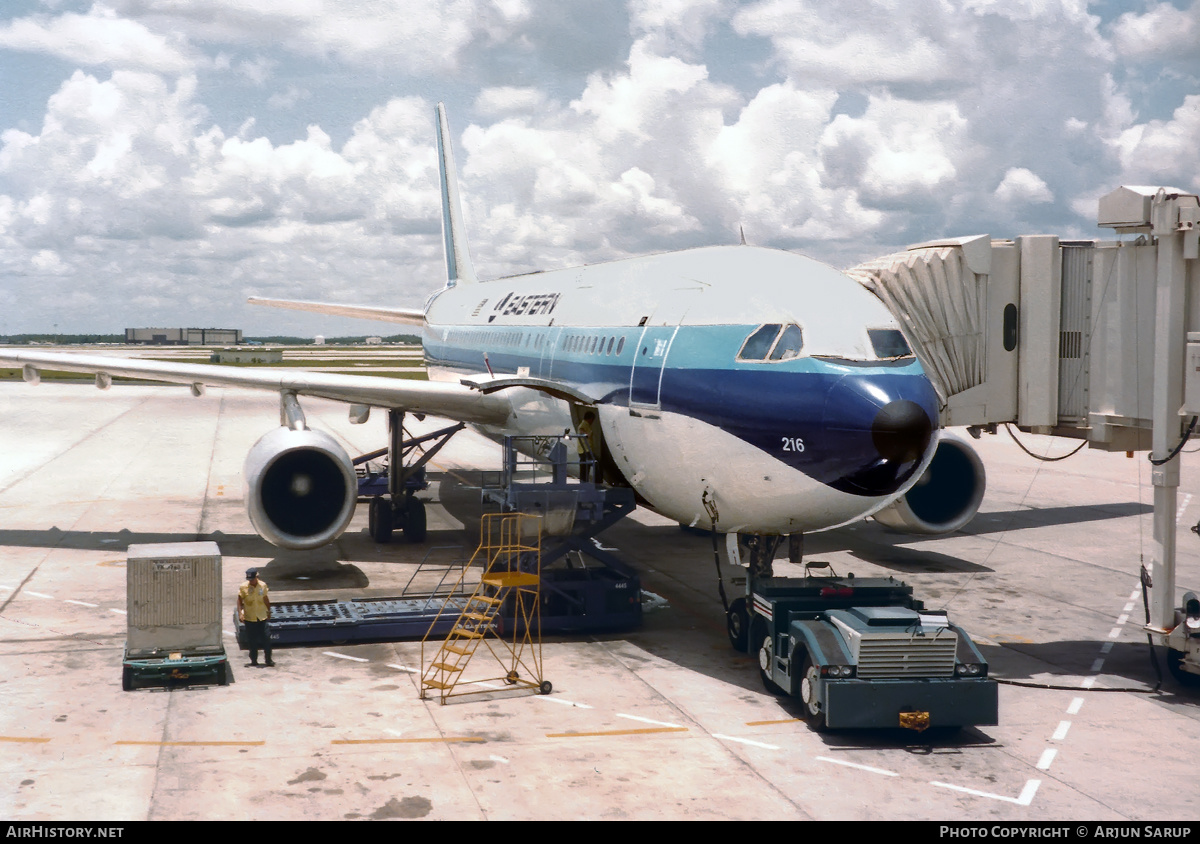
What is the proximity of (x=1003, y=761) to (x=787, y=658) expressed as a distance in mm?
2688

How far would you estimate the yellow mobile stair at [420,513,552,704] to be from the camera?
46.1 feet

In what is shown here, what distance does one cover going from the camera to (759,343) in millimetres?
13883

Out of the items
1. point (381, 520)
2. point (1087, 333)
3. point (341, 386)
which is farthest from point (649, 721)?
point (381, 520)

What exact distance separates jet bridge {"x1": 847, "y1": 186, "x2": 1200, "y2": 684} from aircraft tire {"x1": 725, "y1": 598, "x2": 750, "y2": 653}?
4089mm

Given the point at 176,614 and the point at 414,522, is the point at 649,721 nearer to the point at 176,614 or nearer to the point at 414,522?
the point at 176,614

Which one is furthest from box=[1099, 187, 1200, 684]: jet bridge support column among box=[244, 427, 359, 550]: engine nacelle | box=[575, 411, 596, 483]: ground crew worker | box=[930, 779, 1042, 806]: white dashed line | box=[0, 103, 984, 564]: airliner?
box=[244, 427, 359, 550]: engine nacelle

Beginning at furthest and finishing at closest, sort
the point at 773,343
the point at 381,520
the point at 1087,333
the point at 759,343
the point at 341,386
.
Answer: the point at 381,520 → the point at 341,386 → the point at 1087,333 → the point at 759,343 → the point at 773,343

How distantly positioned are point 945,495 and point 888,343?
28.4 feet

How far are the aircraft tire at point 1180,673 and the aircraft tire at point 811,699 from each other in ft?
17.9

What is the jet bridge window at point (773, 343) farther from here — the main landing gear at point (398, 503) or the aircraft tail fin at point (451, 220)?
the aircraft tail fin at point (451, 220)

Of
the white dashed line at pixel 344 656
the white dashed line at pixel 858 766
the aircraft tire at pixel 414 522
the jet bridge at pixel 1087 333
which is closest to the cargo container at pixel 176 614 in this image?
the white dashed line at pixel 344 656

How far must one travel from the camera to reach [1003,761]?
38.2 feet

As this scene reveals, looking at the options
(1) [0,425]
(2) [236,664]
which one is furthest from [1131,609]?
(1) [0,425]
